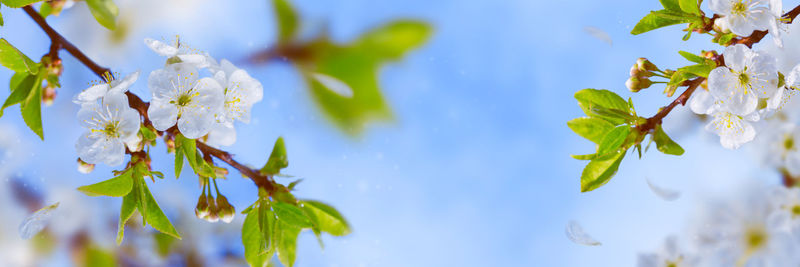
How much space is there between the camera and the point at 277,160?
0.64 metres

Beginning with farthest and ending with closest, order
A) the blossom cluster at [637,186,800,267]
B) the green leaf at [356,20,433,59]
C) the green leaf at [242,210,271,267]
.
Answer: the green leaf at [356,20,433,59] < the blossom cluster at [637,186,800,267] < the green leaf at [242,210,271,267]

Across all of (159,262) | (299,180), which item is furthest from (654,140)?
(159,262)

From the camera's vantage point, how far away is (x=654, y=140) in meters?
0.52

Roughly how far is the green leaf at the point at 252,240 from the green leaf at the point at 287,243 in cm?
2

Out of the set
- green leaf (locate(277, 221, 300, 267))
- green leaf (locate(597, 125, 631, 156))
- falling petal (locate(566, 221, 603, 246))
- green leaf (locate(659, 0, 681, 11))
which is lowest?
falling petal (locate(566, 221, 603, 246))

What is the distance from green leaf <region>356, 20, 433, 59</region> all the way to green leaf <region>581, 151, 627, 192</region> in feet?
2.15

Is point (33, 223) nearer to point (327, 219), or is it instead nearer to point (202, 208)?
point (202, 208)

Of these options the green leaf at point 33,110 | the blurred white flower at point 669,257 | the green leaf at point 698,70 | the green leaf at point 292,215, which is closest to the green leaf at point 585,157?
the green leaf at point 698,70

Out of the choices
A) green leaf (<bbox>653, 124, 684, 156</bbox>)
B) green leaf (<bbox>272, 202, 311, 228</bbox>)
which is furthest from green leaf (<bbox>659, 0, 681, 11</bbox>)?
green leaf (<bbox>272, 202, 311, 228</bbox>)

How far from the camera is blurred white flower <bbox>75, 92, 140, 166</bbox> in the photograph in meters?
0.51

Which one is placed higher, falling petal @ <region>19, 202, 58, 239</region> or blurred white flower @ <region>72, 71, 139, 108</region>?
blurred white flower @ <region>72, 71, 139, 108</region>

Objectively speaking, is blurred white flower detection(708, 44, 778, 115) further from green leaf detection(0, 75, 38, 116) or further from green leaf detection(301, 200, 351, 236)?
green leaf detection(0, 75, 38, 116)

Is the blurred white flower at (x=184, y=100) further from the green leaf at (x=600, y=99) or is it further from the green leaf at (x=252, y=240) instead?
the green leaf at (x=600, y=99)

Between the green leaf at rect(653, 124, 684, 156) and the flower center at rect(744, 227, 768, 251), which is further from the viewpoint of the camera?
the flower center at rect(744, 227, 768, 251)
